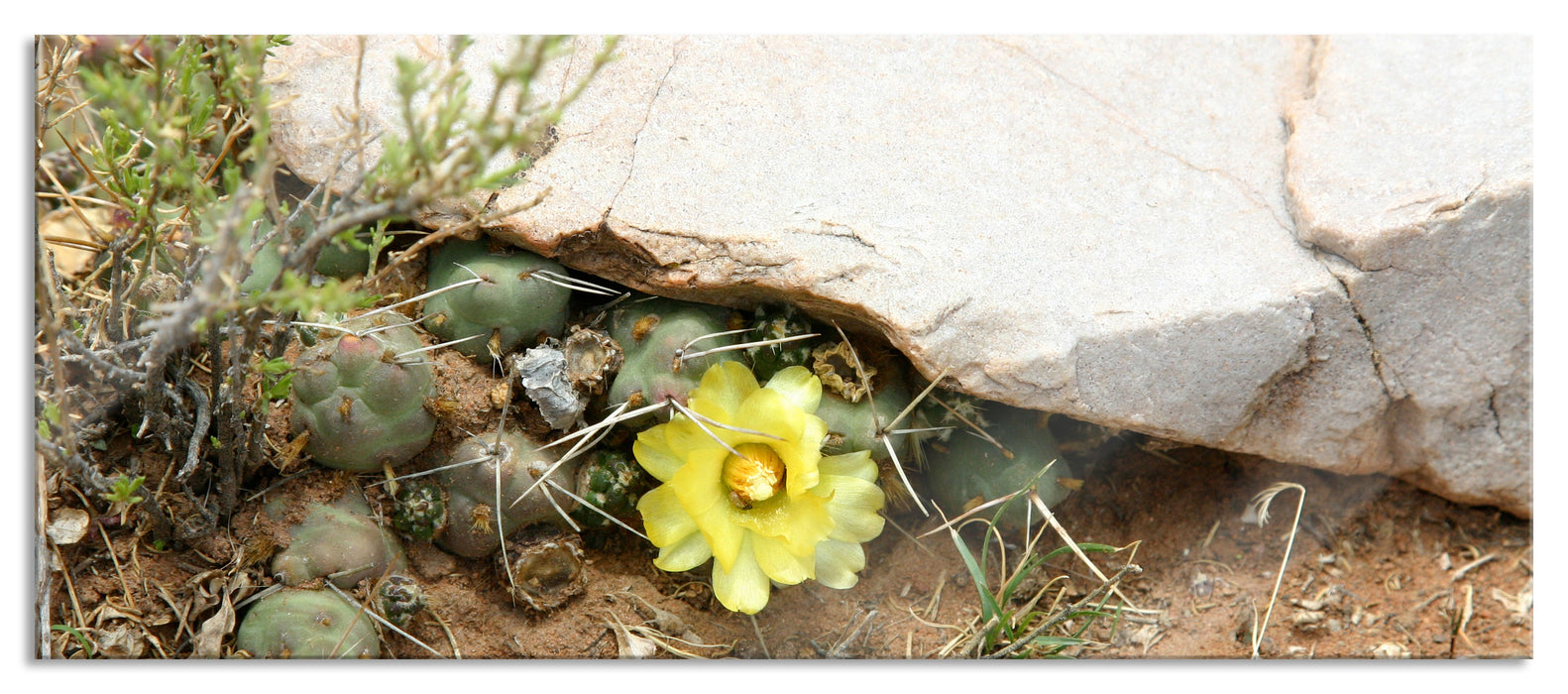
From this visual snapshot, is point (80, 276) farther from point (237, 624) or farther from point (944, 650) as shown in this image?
point (944, 650)

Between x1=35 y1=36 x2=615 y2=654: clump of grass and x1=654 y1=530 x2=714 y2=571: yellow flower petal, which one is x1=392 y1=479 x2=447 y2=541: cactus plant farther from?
x1=654 y1=530 x2=714 y2=571: yellow flower petal

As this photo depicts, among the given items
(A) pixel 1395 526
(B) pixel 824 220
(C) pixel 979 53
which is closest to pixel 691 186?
(B) pixel 824 220

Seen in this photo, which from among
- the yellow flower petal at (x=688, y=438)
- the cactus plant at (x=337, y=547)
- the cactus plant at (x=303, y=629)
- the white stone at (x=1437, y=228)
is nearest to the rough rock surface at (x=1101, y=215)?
the white stone at (x=1437, y=228)

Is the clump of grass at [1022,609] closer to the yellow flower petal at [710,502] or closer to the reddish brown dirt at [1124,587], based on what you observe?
the reddish brown dirt at [1124,587]

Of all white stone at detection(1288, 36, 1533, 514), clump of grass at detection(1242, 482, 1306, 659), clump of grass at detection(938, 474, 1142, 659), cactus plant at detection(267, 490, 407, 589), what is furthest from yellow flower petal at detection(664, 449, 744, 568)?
white stone at detection(1288, 36, 1533, 514)

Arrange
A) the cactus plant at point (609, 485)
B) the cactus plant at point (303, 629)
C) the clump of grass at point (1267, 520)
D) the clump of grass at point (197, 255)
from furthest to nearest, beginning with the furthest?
the clump of grass at point (1267, 520)
the cactus plant at point (609, 485)
the cactus plant at point (303, 629)
the clump of grass at point (197, 255)

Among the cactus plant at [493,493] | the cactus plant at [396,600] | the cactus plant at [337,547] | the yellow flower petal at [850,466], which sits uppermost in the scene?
the yellow flower petal at [850,466]

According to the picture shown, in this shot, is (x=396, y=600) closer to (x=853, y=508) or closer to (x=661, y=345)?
(x=661, y=345)
